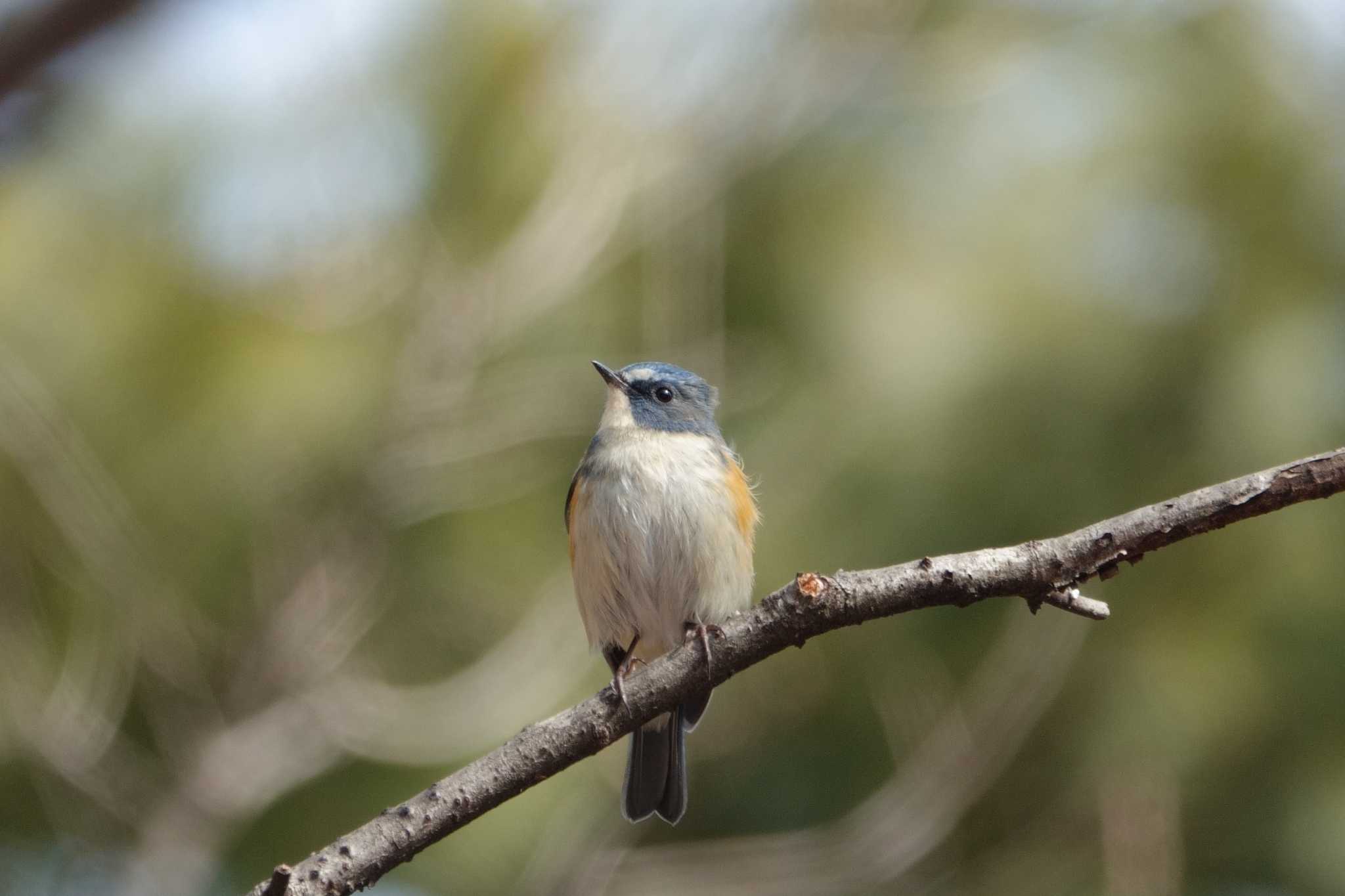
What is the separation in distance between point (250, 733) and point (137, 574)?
40.5 inches

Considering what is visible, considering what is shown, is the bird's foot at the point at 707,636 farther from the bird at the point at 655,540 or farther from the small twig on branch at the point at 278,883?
the bird at the point at 655,540

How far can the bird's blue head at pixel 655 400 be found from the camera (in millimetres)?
4723

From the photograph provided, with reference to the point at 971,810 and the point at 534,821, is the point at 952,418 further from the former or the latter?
the point at 534,821

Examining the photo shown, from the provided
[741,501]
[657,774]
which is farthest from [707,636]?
[657,774]

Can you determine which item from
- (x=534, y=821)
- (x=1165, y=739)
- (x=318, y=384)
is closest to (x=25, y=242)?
(x=318, y=384)

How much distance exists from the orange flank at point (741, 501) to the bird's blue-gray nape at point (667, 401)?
0.21 meters

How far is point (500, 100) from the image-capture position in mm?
8047

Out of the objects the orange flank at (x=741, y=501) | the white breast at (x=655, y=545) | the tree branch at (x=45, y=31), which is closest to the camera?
the tree branch at (x=45, y=31)

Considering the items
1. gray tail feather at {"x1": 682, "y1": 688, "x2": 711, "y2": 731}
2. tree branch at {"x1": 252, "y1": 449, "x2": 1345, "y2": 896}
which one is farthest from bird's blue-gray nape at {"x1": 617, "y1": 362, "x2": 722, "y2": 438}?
tree branch at {"x1": 252, "y1": 449, "x2": 1345, "y2": 896}

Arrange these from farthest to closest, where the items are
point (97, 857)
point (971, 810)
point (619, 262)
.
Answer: point (619, 262) → point (971, 810) → point (97, 857)

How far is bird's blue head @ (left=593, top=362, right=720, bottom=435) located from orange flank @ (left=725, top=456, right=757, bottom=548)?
22 centimetres

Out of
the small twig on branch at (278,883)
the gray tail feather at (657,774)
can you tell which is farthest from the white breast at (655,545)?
the small twig on branch at (278,883)

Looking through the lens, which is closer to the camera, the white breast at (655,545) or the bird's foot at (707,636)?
the bird's foot at (707,636)

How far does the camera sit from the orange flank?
448 cm
